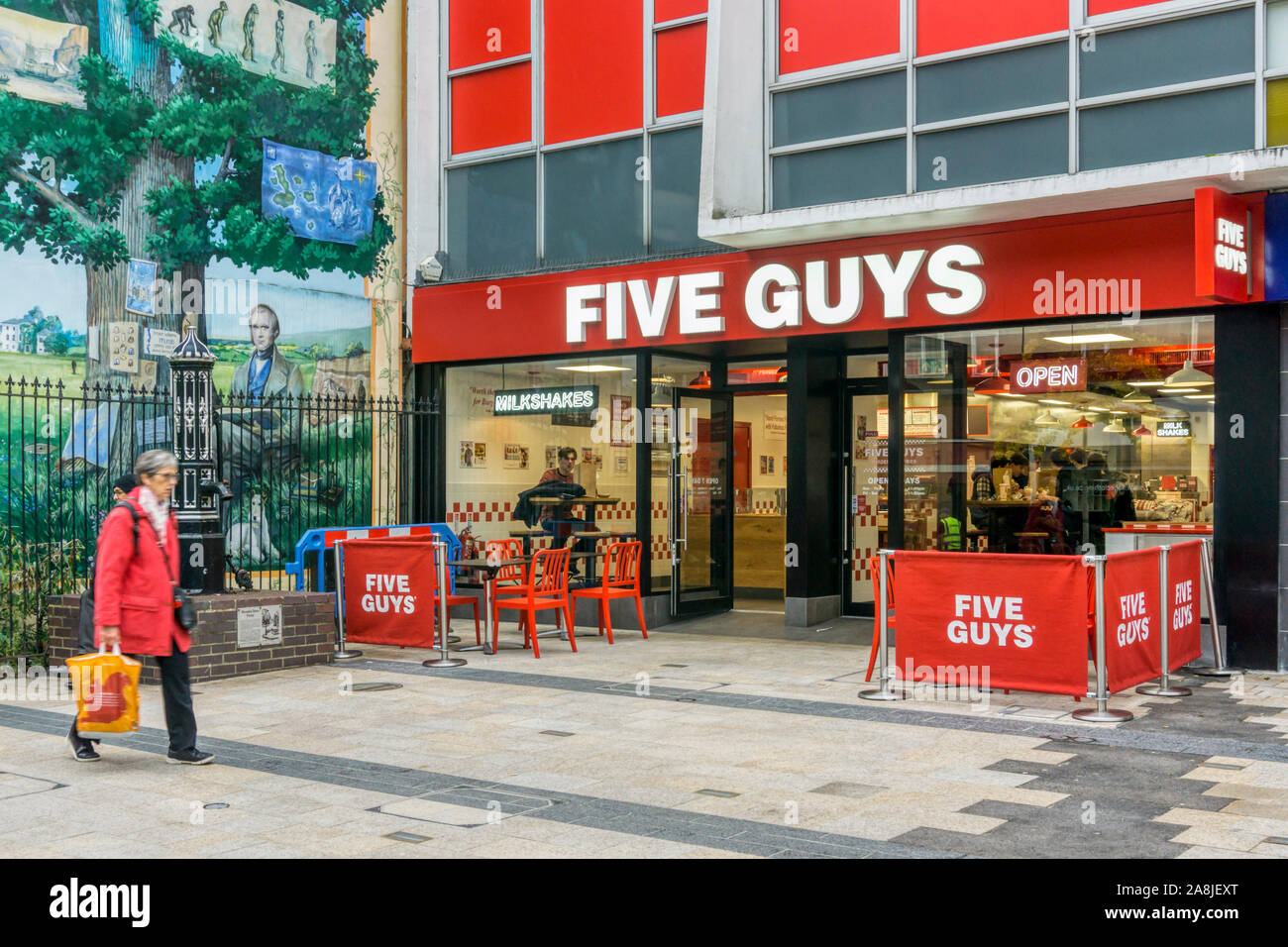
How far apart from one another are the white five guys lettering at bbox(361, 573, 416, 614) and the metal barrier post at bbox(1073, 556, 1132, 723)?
6468mm

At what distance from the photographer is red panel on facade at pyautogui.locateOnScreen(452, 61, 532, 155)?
16.8m

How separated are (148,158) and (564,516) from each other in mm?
6571

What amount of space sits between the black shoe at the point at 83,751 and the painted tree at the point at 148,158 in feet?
24.3

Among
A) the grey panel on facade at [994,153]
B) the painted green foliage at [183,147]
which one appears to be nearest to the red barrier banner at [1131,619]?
the grey panel on facade at [994,153]

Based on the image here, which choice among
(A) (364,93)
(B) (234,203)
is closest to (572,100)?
(A) (364,93)

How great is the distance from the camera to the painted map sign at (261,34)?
15.5 m

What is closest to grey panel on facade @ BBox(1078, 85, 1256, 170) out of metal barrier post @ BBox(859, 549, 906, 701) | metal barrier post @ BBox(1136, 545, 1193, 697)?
metal barrier post @ BBox(1136, 545, 1193, 697)

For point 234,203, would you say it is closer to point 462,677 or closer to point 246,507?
point 246,507

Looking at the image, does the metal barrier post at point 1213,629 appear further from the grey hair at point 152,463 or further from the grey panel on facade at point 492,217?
the grey panel on facade at point 492,217

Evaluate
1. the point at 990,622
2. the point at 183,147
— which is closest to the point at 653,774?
the point at 990,622

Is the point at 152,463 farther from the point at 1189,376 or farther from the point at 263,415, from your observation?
the point at 1189,376

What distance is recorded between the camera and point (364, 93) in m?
17.5

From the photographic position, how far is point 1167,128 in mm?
11766

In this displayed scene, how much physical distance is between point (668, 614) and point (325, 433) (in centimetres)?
512
